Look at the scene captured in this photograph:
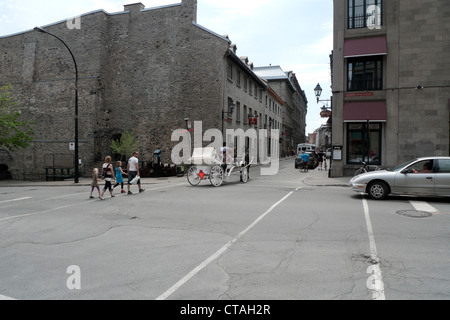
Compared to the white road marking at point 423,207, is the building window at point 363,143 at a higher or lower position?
higher

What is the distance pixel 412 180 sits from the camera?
1052 centimetres

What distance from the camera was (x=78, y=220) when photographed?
801cm

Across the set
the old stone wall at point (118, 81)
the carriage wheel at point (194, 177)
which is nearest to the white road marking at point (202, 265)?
the carriage wheel at point (194, 177)

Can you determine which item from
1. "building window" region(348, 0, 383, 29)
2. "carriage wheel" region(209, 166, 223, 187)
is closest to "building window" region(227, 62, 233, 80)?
"building window" region(348, 0, 383, 29)

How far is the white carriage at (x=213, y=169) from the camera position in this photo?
48.5ft

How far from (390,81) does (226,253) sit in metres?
16.1

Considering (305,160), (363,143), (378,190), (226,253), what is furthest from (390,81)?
(226,253)

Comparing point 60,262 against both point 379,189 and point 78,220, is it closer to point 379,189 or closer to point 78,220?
point 78,220

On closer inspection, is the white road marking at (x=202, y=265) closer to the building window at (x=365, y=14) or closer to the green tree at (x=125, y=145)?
Result: the building window at (x=365, y=14)

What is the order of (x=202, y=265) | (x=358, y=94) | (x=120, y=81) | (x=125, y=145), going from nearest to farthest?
(x=202, y=265) < (x=358, y=94) < (x=125, y=145) < (x=120, y=81)

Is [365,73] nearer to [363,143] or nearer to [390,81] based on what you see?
[390,81]

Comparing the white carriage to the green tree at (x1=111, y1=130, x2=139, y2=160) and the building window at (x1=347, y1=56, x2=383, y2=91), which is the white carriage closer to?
the building window at (x1=347, y1=56, x2=383, y2=91)

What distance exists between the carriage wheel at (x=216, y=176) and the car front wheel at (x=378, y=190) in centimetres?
641

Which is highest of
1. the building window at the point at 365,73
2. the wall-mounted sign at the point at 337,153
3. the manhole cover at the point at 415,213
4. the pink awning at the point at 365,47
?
the pink awning at the point at 365,47
